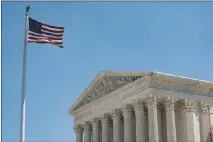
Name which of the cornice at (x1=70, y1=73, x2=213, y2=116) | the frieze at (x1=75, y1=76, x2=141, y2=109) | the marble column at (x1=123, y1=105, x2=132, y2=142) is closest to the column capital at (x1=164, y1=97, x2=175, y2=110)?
the cornice at (x1=70, y1=73, x2=213, y2=116)

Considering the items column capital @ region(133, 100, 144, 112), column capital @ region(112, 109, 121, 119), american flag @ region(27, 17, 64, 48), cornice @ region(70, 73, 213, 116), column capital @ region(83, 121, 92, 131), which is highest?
american flag @ region(27, 17, 64, 48)

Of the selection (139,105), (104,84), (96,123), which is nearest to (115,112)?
(104,84)

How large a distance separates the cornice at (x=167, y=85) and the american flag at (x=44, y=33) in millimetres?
16126

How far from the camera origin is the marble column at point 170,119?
146 ft

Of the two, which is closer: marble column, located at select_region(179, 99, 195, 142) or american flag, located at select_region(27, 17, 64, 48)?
american flag, located at select_region(27, 17, 64, 48)

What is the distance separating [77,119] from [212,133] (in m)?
19.5

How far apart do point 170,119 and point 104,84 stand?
35.5ft

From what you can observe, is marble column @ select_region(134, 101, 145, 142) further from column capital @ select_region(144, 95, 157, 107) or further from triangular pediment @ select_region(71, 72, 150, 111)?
triangular pediment @ select_region(71, 72, 150, 111)

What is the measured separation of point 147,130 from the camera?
4766cm

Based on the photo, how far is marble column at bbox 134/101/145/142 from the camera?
46.1m

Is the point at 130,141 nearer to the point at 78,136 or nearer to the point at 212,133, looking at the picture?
the point at 212,133

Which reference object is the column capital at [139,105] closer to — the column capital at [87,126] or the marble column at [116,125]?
the marble column at [116,125]

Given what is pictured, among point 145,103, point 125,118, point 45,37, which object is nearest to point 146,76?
point 145,103

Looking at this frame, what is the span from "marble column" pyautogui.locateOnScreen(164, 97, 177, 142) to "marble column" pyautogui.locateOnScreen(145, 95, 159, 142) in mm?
1468
